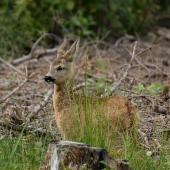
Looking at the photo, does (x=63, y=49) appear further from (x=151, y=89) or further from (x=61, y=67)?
(x=151, y=89)

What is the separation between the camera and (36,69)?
791 centimetres

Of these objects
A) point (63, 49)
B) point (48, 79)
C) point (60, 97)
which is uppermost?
point (63, 49)

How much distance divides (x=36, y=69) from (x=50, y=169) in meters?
5.42

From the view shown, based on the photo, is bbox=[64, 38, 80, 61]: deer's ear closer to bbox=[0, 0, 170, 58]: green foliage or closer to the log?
the log

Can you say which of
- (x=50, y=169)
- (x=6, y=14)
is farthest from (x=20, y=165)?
(x=6, y=14)

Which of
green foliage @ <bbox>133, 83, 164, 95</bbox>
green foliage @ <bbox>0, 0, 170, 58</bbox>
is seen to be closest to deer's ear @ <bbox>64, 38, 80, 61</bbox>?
green foliage @ <bbox>133, 83, 164, 95</bbox>

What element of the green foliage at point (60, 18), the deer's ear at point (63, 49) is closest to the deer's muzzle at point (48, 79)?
the deer's ear at point (63, 49)

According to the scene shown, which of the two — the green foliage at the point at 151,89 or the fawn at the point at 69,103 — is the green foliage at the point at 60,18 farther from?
the fawn at the point at 69,103

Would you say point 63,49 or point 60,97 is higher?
point 63,49

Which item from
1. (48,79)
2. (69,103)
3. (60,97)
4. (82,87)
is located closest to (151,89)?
(82,87)

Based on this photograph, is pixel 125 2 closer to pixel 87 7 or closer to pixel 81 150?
pixel 87 7

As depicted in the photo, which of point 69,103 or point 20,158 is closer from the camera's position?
point 20,158

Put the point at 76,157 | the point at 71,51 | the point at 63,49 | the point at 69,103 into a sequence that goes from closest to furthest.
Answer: the point at 76,157, the point at 69,103, the point at 71,51, the point at 63,49

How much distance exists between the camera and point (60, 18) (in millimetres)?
9828
